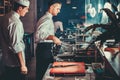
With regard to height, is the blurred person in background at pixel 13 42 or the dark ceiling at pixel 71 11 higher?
the dark ceiling at pixel 71 11

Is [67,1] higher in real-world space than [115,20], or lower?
higher

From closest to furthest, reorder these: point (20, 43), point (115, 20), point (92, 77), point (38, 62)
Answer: point (115, 20) → point (92, 77) → point (20, 43) → point (38, 62)

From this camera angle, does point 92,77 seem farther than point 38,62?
No

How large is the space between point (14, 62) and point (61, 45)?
1.17 meters

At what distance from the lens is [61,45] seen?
5.43 metres

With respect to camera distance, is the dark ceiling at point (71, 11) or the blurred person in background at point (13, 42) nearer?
the blurred person in background at point (13, 42)

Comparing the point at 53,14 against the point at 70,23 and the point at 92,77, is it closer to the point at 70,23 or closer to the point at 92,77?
the point at 70,23

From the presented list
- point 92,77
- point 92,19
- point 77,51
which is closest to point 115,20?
point 92,77

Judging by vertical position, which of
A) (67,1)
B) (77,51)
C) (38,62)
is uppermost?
(67,1)

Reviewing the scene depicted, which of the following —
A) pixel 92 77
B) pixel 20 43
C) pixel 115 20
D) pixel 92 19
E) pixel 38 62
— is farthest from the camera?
pixel 38 62

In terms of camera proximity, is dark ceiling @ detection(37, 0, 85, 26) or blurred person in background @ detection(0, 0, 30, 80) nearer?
blurred person in background @ detection(0, 0, 30, 80)

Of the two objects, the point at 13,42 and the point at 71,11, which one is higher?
the point at 71,11

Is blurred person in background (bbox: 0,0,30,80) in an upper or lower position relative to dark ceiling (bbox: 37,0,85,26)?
lower

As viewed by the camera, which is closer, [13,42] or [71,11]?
[13,42]
